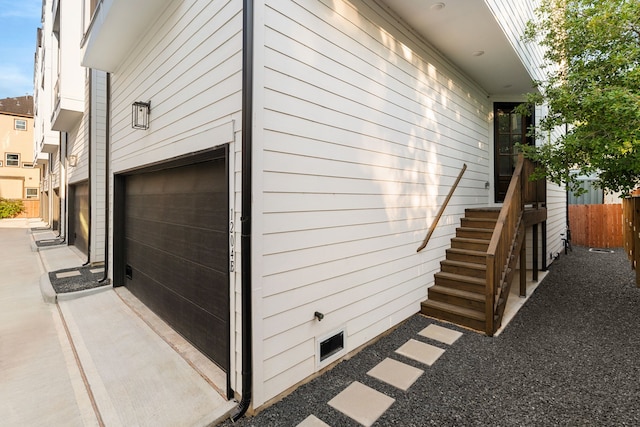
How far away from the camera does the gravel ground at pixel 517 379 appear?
215 centimetres

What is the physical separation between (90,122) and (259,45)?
6.61m

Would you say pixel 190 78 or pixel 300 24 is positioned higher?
pixel 300 24

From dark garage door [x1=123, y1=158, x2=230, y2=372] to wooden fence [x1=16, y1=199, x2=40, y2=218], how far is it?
2499 cm

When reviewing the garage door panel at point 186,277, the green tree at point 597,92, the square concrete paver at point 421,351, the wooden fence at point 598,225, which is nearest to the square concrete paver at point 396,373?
the square concrete paver at point 421,351

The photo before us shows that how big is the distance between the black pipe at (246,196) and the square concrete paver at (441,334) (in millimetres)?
2154

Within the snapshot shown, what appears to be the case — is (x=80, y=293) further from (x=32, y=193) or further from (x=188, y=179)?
(x=32, y=193)

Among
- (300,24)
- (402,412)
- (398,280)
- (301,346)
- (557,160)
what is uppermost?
(300,24)

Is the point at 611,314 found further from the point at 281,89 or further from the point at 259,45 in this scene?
the point at 259,45

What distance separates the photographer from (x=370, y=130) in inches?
129

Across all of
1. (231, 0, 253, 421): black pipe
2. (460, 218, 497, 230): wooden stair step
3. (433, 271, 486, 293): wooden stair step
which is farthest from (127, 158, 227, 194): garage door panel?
(460, 218, 497, 230): wooden stair step

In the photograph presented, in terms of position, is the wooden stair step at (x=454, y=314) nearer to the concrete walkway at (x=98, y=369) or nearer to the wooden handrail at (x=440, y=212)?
the wooden handrail at (x=440, y=212)

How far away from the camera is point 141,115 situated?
154 inches

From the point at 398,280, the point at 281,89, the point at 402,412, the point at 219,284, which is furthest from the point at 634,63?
the point at 219,284

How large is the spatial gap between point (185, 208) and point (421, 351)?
2.87 m
